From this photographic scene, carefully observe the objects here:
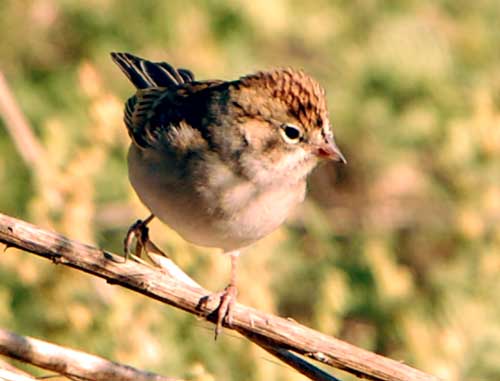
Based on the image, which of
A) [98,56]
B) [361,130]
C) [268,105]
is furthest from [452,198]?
[268,105]

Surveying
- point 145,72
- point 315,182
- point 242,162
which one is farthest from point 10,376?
point 315,182

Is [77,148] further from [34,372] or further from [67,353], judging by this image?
[67,353]

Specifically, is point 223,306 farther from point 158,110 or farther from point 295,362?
point 158,110

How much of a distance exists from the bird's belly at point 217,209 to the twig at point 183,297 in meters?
0.76

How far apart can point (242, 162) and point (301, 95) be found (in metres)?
0.27

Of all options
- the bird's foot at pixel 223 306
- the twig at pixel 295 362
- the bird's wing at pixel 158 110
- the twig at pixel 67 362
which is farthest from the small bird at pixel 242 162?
the twig at pixel 67 362

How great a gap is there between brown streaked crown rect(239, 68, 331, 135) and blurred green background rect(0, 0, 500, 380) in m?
0.69

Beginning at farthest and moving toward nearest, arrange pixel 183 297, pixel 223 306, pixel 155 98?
pixel 155 98
pixel 223 306
pixel 183 297

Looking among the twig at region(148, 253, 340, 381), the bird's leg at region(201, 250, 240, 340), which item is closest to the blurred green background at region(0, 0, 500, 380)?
the bird's leg at region(201, 250, 240, 340)

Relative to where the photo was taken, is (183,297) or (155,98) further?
(155,98)

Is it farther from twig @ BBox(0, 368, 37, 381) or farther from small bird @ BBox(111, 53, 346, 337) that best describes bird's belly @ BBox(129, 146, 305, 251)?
twig @ BBox(0, 368, 37, 381)

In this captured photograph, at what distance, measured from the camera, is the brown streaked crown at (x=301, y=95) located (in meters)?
3.60

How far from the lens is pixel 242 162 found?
363 cm

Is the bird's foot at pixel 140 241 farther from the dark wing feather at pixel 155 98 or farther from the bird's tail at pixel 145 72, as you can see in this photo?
the bird's tail at pixel 145 72
